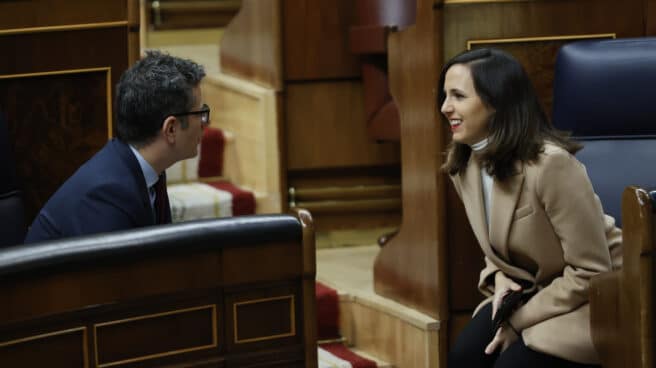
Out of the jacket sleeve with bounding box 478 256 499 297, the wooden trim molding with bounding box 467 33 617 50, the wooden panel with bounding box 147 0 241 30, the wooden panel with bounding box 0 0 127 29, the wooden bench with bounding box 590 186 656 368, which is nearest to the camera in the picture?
the wooden bench with bounding box 590 186 656 368

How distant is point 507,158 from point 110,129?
70cm

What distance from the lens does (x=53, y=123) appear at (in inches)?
78.2

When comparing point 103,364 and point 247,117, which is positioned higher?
point 247,117

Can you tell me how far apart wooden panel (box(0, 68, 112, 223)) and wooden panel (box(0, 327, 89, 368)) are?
67 cm

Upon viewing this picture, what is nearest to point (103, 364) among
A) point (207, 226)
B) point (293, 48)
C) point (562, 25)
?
point (207, 226)

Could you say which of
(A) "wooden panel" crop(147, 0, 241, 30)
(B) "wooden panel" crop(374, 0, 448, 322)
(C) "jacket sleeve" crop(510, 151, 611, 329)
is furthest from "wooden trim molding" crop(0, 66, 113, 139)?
(A) "wooden panel" crop(147, 0, 241, 30)

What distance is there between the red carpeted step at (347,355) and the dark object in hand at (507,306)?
0.55 metres

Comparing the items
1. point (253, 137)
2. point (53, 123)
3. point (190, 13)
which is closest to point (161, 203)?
point (53, 123)

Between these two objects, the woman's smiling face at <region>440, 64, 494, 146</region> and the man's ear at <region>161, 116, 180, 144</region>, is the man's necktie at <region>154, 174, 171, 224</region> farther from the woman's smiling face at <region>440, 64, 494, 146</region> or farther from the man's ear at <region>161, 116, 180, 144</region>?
the woman's smiling face at <region>440, 64, 494, 146</region>

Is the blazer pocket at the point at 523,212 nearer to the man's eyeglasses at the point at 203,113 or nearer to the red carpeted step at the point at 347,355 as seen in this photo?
the man's eyeglasses at the point at 203,113

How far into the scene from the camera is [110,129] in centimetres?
202

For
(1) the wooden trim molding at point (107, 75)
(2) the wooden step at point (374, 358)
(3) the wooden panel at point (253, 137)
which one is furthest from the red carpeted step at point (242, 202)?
(1) the wooden trim molding at point (107, 75)

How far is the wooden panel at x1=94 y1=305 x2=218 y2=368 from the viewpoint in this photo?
4.55 ft

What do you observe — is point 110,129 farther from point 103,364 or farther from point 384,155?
point 384,155
